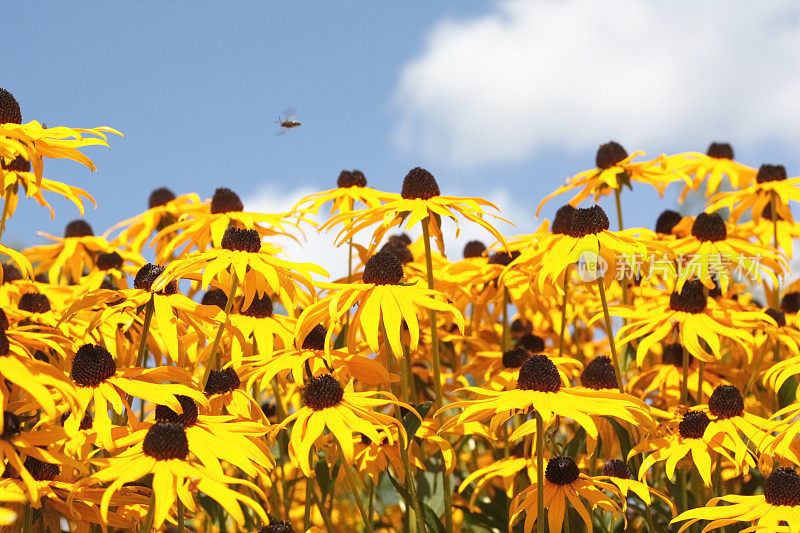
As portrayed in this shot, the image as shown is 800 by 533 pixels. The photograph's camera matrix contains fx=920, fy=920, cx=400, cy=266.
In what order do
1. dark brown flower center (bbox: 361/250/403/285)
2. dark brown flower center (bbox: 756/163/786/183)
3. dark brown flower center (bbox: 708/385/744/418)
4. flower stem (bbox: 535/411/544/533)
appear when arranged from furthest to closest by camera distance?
1. dark brown flower center (bbox: 756/163/786/183)
2. dark brown flower center (bbox: 708/385/744/418)
3. dark brown flower center (bbox: 361/250/403/285)
4. flower stem (bbox: 535/411/544/533)

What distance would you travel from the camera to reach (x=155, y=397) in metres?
2.37

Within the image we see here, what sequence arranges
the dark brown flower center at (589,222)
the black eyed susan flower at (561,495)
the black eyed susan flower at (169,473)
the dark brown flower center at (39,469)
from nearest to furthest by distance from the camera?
the black eyed susan flower at (169,473) < the dark brown flower center at (39,469) < the black eyed susan flower at (561,495) < the dark brown flower center at (589,222)

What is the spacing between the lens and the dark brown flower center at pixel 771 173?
15.8ft

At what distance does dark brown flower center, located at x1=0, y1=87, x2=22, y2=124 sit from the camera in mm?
2910

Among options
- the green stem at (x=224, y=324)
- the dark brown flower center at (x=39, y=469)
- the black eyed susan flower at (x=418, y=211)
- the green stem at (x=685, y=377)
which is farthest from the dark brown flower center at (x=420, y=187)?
the dark brown flower center at (x=39, y=469)

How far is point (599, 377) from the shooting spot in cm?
329

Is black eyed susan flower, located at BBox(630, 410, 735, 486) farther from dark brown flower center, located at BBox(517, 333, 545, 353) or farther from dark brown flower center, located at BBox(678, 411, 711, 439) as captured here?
dark brown flower center, located at BBox(517, 333, 545, 353)

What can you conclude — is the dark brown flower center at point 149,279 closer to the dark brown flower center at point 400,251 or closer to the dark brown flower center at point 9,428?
the dark brown flower center at point 9,428

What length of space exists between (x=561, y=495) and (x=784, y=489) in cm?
62

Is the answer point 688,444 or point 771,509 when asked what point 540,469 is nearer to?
point 771,509

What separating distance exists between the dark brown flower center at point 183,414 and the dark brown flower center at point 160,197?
10.4 ft

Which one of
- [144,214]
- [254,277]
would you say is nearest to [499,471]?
[254,277]

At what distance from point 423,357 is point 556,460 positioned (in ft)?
5.77

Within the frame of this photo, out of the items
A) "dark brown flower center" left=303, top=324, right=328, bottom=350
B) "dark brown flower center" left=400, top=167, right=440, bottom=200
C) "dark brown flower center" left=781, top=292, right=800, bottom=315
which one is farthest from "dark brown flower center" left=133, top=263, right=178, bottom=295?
"dark brown flower center" left=781, top=292, right=800, bottom=315
